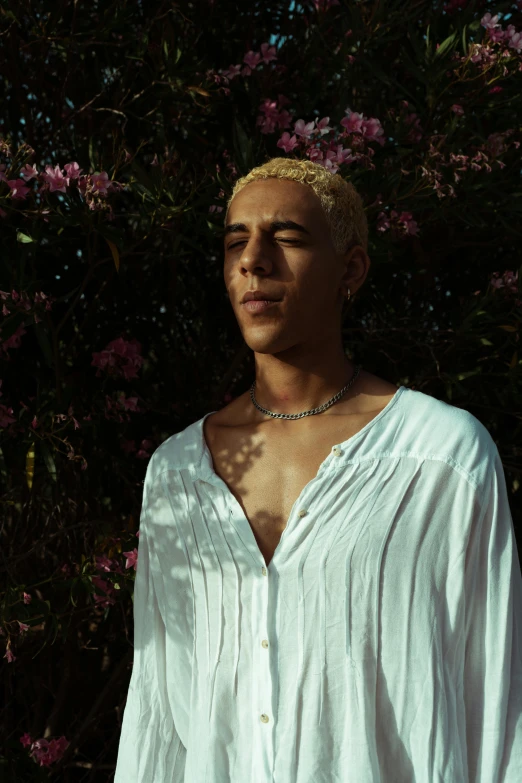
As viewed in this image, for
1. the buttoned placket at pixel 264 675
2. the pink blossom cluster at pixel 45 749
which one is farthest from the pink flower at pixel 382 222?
the pink blossom cluster at pixel 45 749

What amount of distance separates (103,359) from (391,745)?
4.50 feet

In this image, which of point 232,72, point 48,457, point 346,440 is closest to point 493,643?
point 346,440

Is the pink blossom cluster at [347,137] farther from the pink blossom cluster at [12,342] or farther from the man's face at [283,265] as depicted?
the pink blossom cluster at [12,342]

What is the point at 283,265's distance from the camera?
2.02 meters

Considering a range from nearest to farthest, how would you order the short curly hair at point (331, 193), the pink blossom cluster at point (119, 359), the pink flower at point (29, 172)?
the short curly hair at point (331, 193), the pink flower at point (29, 172), the pink blossom cluster at point (119, 359)

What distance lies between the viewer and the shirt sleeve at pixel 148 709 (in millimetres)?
Answer: 2096

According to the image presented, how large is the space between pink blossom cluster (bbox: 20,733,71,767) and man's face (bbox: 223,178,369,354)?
1.41m

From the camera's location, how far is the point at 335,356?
2121 millimetres

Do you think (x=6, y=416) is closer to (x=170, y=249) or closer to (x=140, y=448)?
(x=140, y=448)

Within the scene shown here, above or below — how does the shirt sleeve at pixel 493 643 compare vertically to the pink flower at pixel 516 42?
below

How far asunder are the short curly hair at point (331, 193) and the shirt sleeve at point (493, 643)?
56 cm

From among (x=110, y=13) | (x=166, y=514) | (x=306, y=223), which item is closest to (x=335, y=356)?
(x=306, y=223)

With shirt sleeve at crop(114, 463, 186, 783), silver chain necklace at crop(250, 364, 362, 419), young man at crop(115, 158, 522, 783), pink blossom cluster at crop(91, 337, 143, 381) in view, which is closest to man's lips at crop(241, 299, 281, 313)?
young man at crop(115, 158, 522, 783)

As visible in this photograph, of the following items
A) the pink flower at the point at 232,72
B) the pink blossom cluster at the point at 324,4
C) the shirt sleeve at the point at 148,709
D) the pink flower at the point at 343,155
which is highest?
the pink blossom cluster at the point at 324,4
